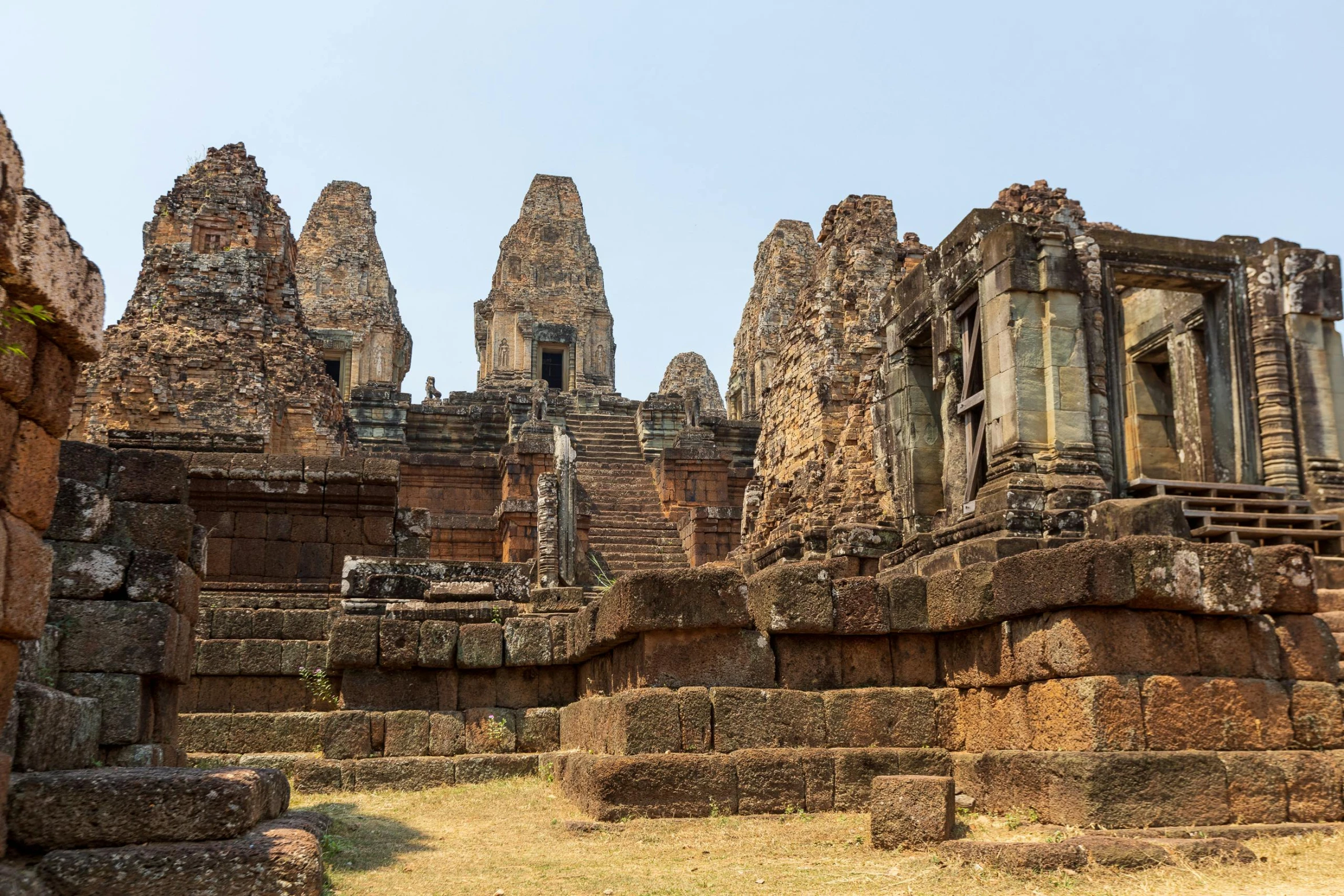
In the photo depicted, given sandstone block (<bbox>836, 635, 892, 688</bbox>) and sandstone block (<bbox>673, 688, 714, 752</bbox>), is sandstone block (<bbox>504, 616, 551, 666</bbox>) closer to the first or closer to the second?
sandstone block (<bbox>673, 688, 714, 752</bbox>)

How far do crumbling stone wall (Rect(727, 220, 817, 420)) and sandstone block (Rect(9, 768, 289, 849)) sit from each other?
116 feet

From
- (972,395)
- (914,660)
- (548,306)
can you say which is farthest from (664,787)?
(548,306)

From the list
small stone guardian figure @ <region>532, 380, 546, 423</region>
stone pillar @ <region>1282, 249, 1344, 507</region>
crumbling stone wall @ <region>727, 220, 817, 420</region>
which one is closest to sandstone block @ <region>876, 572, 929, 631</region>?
stone pillar @ <region>1282, 249, 1344, 507</region>

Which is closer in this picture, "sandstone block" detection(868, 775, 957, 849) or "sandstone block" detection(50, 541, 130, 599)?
"sandstone block" detection(868, 775, 957, 849)

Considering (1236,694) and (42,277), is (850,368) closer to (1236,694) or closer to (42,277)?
(1236,694)

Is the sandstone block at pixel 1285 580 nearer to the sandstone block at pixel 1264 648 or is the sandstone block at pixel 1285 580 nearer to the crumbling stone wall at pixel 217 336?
the sandstone block at pixel 1264 648

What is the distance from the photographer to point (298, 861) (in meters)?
3.81

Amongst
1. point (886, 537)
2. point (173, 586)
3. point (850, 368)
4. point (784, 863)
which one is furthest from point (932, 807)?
point (850, 368)

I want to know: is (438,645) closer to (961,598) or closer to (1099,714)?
(961,598)

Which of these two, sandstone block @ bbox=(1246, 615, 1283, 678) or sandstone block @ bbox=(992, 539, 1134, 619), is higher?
sandstone block @ bbox=(992, 539, 1134, 619)

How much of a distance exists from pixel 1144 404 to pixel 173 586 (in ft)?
38.1

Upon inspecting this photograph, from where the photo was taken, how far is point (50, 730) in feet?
16.1

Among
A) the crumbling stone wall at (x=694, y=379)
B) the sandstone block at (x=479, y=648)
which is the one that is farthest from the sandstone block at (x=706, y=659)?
the crumbling stone wall at (x=694, y=379)

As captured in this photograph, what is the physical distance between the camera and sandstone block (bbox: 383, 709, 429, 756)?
8734 millimetres
